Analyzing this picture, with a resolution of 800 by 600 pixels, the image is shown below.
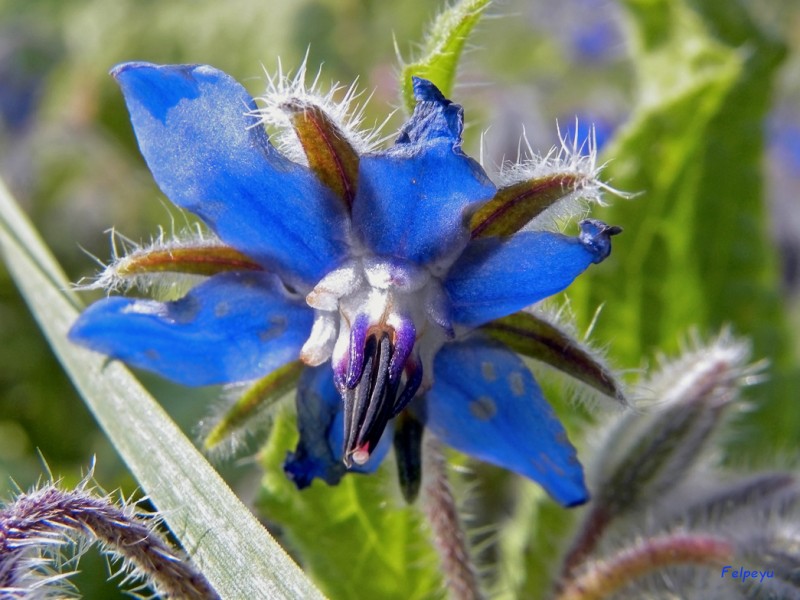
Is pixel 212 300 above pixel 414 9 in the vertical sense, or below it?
above

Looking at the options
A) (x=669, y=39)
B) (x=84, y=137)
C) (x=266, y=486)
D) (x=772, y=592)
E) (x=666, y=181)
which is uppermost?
(x=669, y=39)

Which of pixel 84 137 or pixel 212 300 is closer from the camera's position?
pixel 212 300

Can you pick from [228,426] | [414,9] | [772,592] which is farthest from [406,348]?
[414,9]

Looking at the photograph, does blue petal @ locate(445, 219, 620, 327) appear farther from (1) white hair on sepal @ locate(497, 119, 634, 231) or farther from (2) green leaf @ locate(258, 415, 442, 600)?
(2) green leaf @ locate(258, 415, 442, 600)

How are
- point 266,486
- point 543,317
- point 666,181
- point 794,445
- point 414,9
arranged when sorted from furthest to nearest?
point 414,9 → point 794,445 → point 666,181 → point 266,486 → point 543,317

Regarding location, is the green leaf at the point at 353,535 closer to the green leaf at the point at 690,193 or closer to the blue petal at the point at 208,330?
the blue petal at the point at 208,330

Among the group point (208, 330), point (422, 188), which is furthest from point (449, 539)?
point (422, 188)

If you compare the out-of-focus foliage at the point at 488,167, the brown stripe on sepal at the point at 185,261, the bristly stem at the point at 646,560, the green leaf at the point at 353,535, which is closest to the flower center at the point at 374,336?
the brown stripe on sepal at the point at 185,261

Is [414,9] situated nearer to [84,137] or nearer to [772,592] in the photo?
[84,137]

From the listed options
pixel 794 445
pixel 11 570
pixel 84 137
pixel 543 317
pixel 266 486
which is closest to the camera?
pixel 11 570
